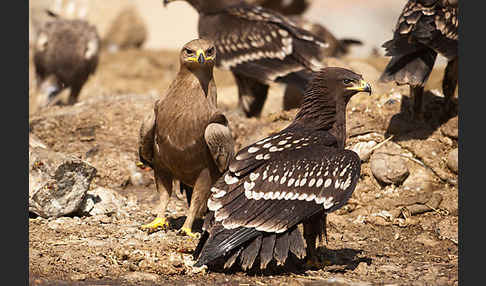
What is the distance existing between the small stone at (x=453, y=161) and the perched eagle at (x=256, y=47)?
94.8 inches

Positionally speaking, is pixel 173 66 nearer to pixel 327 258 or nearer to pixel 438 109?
pixel 438 109

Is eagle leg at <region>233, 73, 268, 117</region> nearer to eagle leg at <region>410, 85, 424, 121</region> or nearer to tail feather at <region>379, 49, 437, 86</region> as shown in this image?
eagle leg at <region>410, 85, 424, 121</region>

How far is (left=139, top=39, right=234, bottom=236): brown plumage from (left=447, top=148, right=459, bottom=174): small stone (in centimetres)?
271

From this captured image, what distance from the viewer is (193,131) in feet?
21.1

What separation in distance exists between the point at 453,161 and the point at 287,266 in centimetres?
278

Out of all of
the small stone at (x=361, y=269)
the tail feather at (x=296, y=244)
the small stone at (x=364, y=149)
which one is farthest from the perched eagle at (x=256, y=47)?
the tail feather at (x=296, y=244)

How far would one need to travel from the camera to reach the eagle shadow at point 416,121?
8.40 meters

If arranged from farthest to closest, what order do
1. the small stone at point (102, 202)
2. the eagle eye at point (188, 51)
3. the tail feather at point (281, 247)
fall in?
the small stone at point (102, 202)
the eagle eye at point (188, 51)
the tail feather at point (281, 247)

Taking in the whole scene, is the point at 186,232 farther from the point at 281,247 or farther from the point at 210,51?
the point at 210,51

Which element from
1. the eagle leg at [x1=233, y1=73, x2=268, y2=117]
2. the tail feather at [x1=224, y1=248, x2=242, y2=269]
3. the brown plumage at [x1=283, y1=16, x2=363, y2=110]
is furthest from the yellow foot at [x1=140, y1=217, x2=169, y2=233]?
the eagle leg at [x1=233, y1=73, x2=268, y2=117]

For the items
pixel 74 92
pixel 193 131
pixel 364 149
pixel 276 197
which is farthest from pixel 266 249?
pixel 74 92

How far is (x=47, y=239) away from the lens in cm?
631

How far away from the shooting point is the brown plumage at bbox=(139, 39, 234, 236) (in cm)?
641

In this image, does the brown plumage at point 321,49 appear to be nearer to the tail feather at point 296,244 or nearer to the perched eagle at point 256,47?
A: the perched eagle at point 256,47
